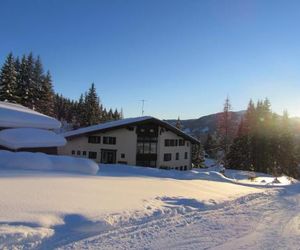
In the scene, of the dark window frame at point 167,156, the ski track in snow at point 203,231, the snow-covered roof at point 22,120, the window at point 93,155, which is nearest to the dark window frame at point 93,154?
the window at point 93,155

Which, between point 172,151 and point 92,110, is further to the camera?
point 92,110

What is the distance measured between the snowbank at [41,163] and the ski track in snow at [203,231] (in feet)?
27.1

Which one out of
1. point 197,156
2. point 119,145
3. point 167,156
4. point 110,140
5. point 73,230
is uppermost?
point 110,140

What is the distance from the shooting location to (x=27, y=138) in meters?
30.0

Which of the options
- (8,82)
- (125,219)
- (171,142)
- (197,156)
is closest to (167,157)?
(171,142)

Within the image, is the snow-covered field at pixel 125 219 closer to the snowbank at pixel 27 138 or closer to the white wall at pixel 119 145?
the snowbank at pixel 27 138

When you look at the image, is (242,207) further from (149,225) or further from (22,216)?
(22,216)

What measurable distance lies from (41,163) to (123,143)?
24.5 m

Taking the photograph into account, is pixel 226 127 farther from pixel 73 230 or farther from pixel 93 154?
pixel 73 230

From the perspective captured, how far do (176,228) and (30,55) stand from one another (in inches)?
2412

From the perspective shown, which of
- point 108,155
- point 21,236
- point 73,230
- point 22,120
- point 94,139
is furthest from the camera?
point 94,139

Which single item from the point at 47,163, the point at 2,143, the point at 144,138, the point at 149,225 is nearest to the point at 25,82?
the point at 144,138

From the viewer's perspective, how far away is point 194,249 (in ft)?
26.9

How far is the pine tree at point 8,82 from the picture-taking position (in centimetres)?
5628
